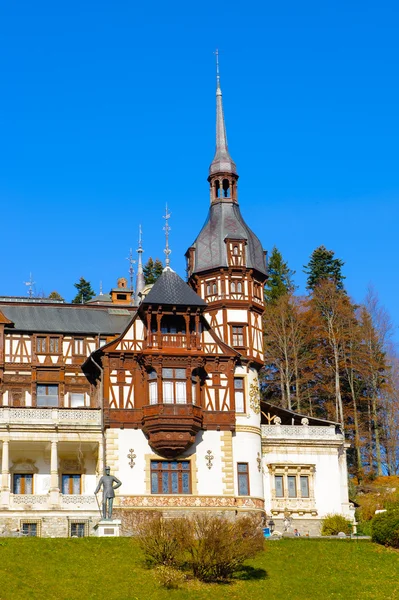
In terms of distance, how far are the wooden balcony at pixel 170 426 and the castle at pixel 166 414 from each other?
0.20 feet

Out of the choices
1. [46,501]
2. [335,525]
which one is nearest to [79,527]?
[46,501]

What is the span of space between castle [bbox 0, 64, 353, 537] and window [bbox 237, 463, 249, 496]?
0.18ft

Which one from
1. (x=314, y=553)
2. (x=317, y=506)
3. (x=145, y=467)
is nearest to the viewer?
(x=314, y=553)

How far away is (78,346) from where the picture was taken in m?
61.8

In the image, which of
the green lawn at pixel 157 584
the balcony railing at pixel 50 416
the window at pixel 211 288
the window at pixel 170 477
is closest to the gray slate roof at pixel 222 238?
the window at pixel 211 288

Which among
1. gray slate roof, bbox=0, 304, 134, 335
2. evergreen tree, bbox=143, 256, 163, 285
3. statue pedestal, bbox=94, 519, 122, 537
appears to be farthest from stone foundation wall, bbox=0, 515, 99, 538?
evergreen tree, bbox=143, 256, 163, 285

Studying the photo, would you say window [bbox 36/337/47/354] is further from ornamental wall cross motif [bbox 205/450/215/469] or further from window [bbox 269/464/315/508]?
window [bbox 269/464/315/508]

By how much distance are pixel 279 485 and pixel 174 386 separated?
890 centimetres

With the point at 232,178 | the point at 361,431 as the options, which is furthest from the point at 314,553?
the point at 361,431

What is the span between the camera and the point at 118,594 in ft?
120

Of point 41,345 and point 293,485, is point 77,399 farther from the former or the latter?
point 293,485

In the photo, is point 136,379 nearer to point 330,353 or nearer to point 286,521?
point 286,521

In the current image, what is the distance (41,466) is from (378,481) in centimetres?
2430

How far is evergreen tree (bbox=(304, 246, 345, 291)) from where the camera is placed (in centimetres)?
8719
